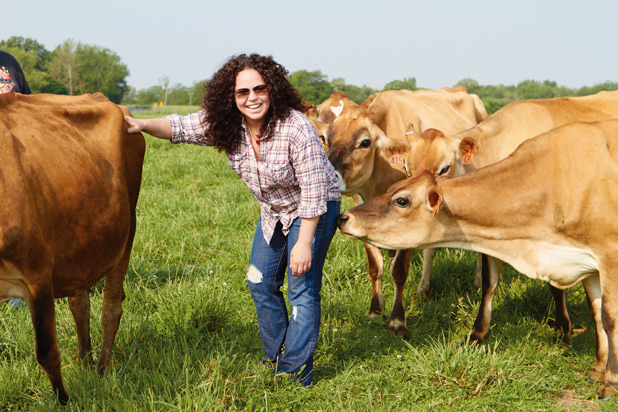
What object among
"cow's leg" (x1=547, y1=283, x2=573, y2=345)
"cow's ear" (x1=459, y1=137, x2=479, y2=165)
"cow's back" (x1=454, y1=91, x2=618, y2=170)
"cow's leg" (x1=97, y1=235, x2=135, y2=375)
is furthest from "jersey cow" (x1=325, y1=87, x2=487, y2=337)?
"cow's leg" (x1=97, y1=235, x2=135, y2=375)

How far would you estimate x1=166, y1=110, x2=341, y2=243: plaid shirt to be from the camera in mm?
3342

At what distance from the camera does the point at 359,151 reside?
16.9ft

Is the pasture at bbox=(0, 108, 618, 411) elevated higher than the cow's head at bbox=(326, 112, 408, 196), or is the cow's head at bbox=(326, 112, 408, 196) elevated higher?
the cow's head at bbox=(326, 112, 408, 196)

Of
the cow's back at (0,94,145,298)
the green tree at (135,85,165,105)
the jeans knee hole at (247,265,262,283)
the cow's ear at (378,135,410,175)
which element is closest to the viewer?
the cow's back at (0,94,145,298)

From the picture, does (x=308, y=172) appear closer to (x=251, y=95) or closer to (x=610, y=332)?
(x=251, y=95)

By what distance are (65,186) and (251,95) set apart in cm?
114

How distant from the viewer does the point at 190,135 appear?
3.73 m

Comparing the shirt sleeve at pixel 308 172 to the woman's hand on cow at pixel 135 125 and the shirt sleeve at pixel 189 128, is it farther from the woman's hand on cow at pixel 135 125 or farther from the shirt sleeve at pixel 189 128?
the woman's hand on cow at pixel 135 125

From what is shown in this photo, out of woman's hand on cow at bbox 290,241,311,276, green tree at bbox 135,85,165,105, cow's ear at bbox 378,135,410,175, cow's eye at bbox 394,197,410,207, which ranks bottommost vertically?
green tree at bbox 135,85,165,105

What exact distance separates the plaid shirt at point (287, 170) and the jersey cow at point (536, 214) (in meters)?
0.45

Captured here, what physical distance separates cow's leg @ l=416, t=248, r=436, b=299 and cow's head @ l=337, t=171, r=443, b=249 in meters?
1.62

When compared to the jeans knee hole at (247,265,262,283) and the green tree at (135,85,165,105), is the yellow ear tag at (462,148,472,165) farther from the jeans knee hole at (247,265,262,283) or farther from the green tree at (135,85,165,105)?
the green tree at (135,85,165,105)

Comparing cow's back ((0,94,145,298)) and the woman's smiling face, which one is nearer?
cow's back ((0,94,145,298))

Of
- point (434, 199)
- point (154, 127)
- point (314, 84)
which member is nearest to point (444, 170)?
point (434, 199)
